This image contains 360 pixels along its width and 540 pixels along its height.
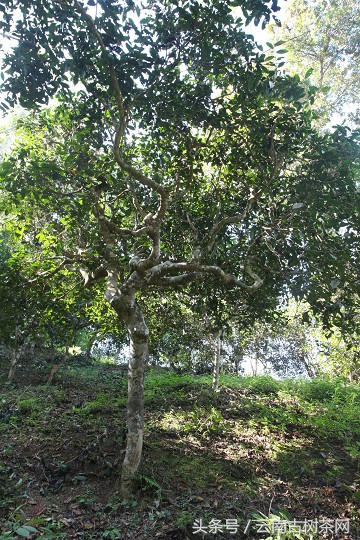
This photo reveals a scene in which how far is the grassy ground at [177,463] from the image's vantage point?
5.05m

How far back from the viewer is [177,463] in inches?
260

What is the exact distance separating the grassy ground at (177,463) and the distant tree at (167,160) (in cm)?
75

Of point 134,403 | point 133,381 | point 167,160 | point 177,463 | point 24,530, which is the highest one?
point 167,160

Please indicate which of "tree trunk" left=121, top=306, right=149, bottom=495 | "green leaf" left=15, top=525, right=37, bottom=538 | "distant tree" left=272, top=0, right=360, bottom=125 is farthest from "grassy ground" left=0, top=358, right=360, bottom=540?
"distant tree" left=272, top=0, right=360, bottom=125

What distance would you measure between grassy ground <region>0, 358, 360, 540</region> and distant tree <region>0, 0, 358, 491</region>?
2.44 feet

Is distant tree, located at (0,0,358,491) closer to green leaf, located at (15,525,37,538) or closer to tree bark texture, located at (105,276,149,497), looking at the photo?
tree bark texture, located at (105,276,149,497)

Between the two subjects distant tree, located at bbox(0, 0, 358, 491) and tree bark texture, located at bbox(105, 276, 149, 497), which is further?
tree bark texture, located at bbox(105, 276, 149, 497)

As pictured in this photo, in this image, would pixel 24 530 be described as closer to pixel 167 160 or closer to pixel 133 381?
pixel 133 381

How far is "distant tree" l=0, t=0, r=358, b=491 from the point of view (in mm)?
5047

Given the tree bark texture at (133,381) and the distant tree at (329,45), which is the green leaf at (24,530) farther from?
the distant tree at (329,45)

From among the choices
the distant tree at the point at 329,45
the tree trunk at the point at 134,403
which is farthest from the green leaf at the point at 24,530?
the distant tree at the point at 329,45

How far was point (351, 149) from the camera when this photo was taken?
228 inches

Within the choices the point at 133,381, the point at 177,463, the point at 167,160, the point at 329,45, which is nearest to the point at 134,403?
the point at 133,381

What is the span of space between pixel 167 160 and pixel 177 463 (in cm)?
562
